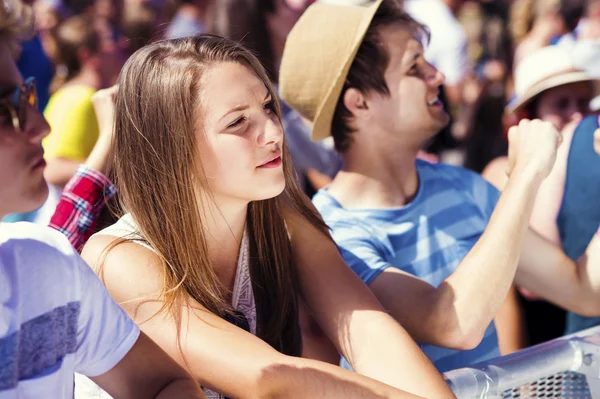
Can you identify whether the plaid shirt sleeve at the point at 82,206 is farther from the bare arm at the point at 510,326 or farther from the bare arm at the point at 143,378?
the bare arm at the point at 510,326

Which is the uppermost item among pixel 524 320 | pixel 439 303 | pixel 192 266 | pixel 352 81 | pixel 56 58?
pixel 352 81

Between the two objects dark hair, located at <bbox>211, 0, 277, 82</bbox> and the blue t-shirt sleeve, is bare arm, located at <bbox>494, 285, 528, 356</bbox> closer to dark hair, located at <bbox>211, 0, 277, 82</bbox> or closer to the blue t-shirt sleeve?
the blue t-shirt sleeve

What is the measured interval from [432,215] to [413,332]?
1.34 feet

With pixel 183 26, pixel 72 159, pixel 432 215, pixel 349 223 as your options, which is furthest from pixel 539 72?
pixel 183 26

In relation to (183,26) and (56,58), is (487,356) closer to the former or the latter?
(56,58)

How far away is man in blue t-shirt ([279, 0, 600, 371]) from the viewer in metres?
1.88

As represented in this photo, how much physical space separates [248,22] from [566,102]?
143 cm

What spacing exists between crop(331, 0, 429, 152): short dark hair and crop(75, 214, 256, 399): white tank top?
660 millimetres

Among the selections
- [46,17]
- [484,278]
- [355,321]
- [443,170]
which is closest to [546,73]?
[443,170]

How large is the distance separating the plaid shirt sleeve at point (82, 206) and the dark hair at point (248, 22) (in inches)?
62.4

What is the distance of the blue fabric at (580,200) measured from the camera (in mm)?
2387

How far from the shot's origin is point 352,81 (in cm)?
221

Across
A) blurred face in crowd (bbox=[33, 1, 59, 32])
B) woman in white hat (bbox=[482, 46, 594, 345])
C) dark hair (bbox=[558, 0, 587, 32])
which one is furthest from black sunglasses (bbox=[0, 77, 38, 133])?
blurred face in crowd (bbox=[33, 1, 59, 32])

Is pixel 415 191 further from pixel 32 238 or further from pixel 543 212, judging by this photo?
pixel 32 238
